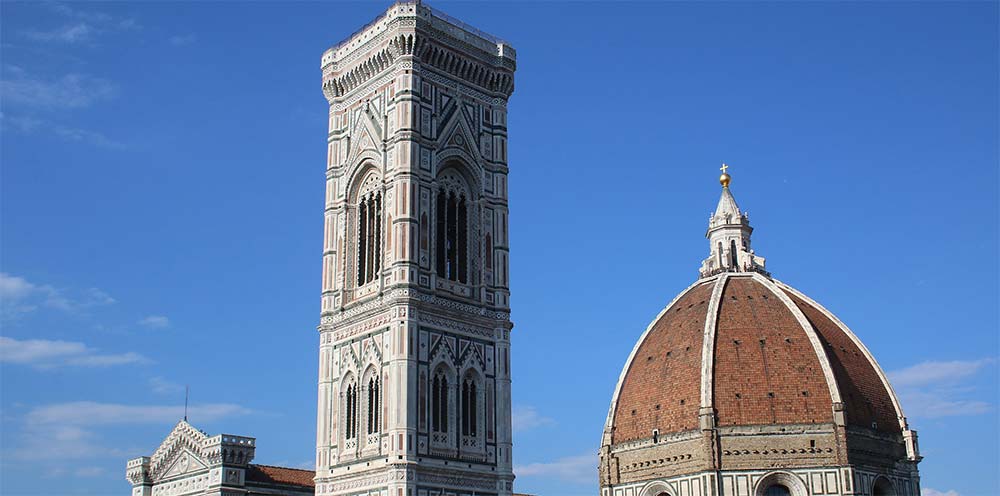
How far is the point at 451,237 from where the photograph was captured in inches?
1849

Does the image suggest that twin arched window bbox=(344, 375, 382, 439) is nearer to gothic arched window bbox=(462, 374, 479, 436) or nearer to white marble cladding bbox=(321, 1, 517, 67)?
gothic arched window bbox=(462, 374, 479, 436)

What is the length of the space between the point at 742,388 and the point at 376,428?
30760mm

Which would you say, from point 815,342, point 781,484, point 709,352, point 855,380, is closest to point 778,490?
point 781,484

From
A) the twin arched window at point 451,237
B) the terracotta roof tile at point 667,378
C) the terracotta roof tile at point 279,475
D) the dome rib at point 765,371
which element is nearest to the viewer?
the twin arched window at point 451,237

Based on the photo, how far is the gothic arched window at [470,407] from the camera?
44.5 m

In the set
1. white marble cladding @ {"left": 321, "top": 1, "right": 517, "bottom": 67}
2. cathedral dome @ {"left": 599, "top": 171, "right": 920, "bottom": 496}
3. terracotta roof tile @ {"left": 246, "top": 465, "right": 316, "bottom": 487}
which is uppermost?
white marble cladding @ {"left": 321, "top": 1, "right": 517, "bottom": 67}

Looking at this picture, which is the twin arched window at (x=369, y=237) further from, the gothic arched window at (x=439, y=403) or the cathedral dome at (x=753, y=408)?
the cathedral dome at (x=753, y=408)

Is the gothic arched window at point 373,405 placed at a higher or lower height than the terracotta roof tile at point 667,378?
lower

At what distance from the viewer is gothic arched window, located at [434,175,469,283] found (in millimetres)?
46219

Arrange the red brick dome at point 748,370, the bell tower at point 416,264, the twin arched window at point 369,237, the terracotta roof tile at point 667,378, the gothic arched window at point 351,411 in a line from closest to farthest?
the bell tower at point 416,264 → the gothic arched window at point 351,411 → the twin arched window at point 369,237 → the red brick dome at point 748,370 → the terracotta roof tile at point 667,378

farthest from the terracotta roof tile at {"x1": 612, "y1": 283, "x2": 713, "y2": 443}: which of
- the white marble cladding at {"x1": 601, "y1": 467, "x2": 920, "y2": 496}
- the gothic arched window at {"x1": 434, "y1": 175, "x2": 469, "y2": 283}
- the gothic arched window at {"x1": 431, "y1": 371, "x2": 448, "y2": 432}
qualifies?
the gothic arched window at {"x1": 431, "y1": 371, "x2": 448, "y2": 432}

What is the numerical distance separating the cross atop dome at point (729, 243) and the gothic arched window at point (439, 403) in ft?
127

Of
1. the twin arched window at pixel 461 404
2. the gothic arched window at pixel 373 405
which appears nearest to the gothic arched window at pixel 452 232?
the twin arched window at pixel 461 404

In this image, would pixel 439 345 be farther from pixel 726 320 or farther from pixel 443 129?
pixel 726 320
